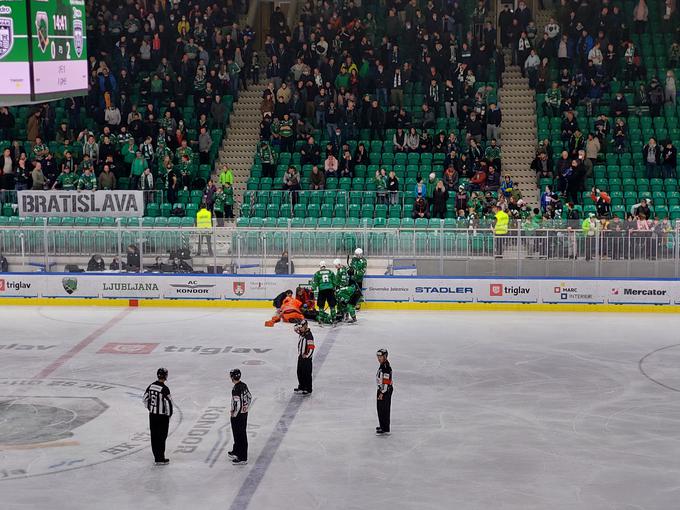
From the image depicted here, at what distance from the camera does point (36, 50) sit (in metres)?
17.7

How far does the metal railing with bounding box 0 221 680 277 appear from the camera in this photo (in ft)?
88.6

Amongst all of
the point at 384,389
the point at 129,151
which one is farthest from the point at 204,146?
the point at 384,389

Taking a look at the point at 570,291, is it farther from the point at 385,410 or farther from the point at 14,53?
the point at 14,53

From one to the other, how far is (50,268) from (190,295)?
11.9 feet

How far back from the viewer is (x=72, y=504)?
47.5ft

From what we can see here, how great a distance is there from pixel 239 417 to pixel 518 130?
70.8 ft

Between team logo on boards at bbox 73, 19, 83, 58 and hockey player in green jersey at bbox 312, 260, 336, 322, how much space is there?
816 cm

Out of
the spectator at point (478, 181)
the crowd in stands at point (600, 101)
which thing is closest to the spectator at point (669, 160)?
the crowd in stands at point (600, 101)

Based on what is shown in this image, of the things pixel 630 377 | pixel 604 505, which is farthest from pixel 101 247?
pixel 604 505

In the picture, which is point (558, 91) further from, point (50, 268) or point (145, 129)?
point (50, 268)

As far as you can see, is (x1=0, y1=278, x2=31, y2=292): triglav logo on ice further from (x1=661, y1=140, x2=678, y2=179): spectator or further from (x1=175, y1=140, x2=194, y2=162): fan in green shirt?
(x1=661, y1=140, x2=678, y2=179): spectator

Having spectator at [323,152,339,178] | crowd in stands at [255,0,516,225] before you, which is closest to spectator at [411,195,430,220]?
crowd in stands at [255,0,516,225]

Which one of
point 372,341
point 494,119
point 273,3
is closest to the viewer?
point 372,341

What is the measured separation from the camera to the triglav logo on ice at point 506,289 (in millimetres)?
27391
